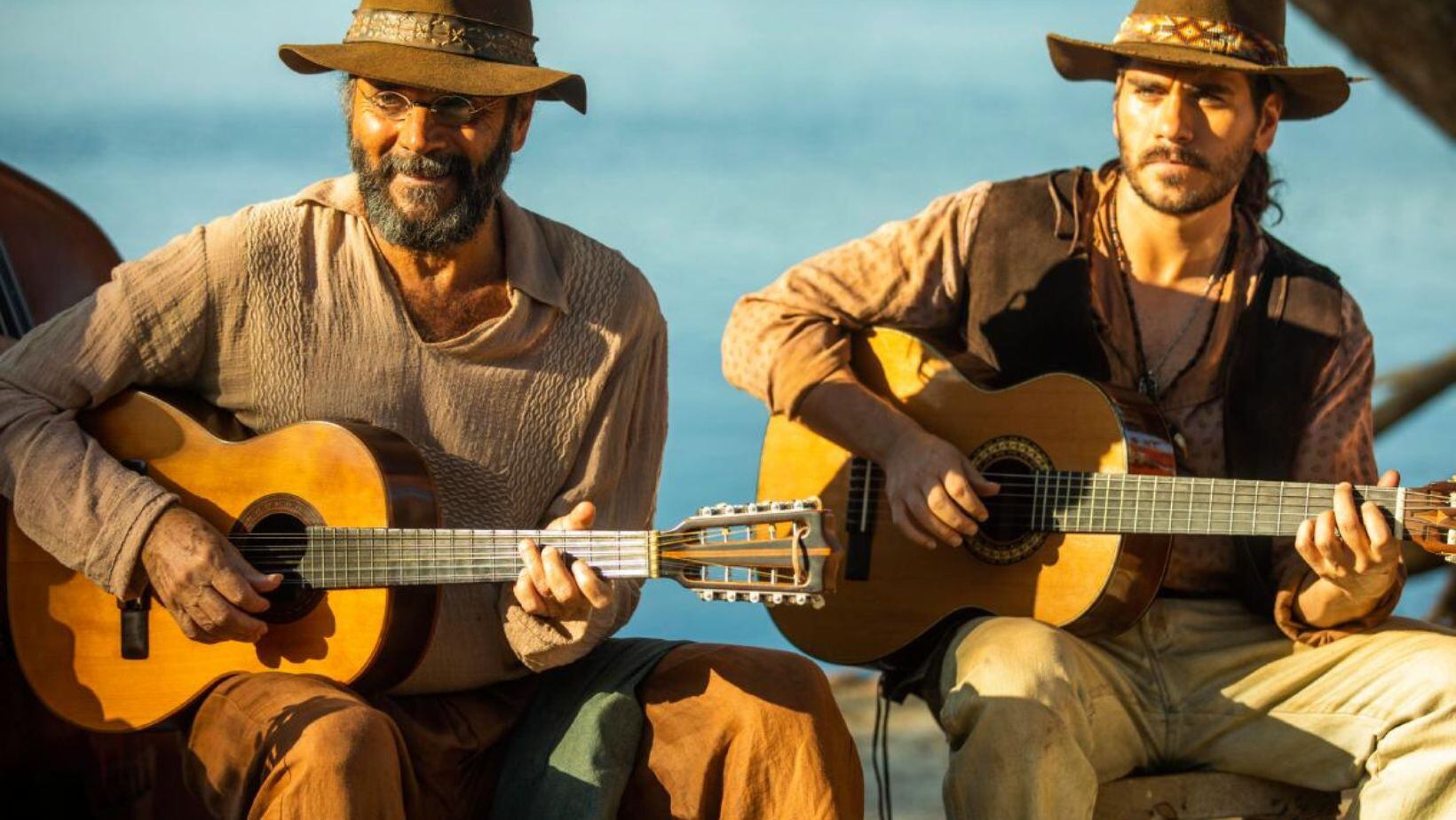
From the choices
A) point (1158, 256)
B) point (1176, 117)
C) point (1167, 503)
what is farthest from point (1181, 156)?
point (1167, 503)

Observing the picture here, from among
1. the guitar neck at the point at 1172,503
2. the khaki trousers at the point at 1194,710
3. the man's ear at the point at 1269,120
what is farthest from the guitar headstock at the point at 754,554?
the man's ear at the point at 1269,120

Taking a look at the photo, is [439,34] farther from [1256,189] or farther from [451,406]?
[1256,189]

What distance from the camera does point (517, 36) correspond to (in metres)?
4.41

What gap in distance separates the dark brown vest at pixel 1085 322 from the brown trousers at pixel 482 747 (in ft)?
3.41

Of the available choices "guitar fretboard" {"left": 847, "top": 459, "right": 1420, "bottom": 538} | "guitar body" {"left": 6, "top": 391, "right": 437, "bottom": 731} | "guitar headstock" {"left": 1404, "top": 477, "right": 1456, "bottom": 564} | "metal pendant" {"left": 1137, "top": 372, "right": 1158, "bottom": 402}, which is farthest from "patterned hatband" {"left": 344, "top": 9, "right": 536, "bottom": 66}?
"guitar headstock" {"left": 1404, "top": 477, "right": 1456, "bottom": 564}

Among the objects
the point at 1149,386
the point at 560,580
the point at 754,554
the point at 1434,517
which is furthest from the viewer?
the point at 1149,386

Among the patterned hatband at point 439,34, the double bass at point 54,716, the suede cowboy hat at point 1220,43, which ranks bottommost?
the double bass at point 54,716

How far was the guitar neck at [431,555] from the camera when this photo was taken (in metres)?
3.83

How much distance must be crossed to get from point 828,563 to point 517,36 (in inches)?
55.1

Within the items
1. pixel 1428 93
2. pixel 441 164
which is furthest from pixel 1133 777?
pixel 1428 93

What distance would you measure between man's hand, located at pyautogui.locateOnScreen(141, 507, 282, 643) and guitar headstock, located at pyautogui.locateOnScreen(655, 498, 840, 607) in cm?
81

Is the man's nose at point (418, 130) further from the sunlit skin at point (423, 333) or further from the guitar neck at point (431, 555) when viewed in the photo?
the guitar neck at point (431, 555)

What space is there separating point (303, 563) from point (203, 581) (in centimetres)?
18

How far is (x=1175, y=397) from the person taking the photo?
471cm
